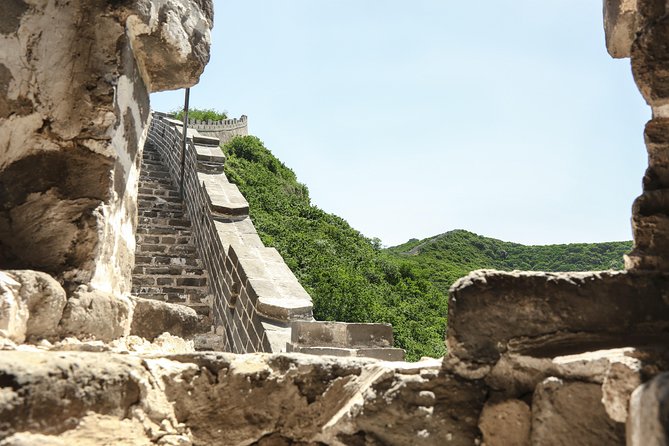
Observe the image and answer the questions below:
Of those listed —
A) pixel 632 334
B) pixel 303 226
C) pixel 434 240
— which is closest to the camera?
pixel 632 334

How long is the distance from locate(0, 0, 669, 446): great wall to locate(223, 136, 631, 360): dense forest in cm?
793

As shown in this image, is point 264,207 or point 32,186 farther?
point 264,207

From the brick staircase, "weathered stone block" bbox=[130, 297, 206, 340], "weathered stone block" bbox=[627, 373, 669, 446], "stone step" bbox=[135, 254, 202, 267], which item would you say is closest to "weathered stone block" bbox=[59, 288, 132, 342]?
"weathered stone block" bbox=[130, 297, 206, 340]

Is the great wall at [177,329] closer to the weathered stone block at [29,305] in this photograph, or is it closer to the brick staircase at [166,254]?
the weathered stone block at [29,305]

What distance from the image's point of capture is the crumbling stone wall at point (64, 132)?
235 centimetres

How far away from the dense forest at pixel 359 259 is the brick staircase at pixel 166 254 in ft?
6.06

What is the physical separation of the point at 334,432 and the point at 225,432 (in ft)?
1.03

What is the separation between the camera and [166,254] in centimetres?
1003

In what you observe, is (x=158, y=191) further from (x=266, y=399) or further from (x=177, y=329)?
(x=266, y=399)

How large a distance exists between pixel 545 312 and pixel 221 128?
91.6 ft

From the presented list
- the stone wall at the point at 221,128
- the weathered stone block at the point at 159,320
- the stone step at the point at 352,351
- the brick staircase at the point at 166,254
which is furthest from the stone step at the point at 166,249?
the stone wall at the point at 221,128

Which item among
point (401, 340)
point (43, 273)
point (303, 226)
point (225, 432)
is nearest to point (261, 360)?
point (225, 432)

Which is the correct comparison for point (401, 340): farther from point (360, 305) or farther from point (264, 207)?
point (264, 207)

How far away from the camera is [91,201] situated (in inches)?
95.4
